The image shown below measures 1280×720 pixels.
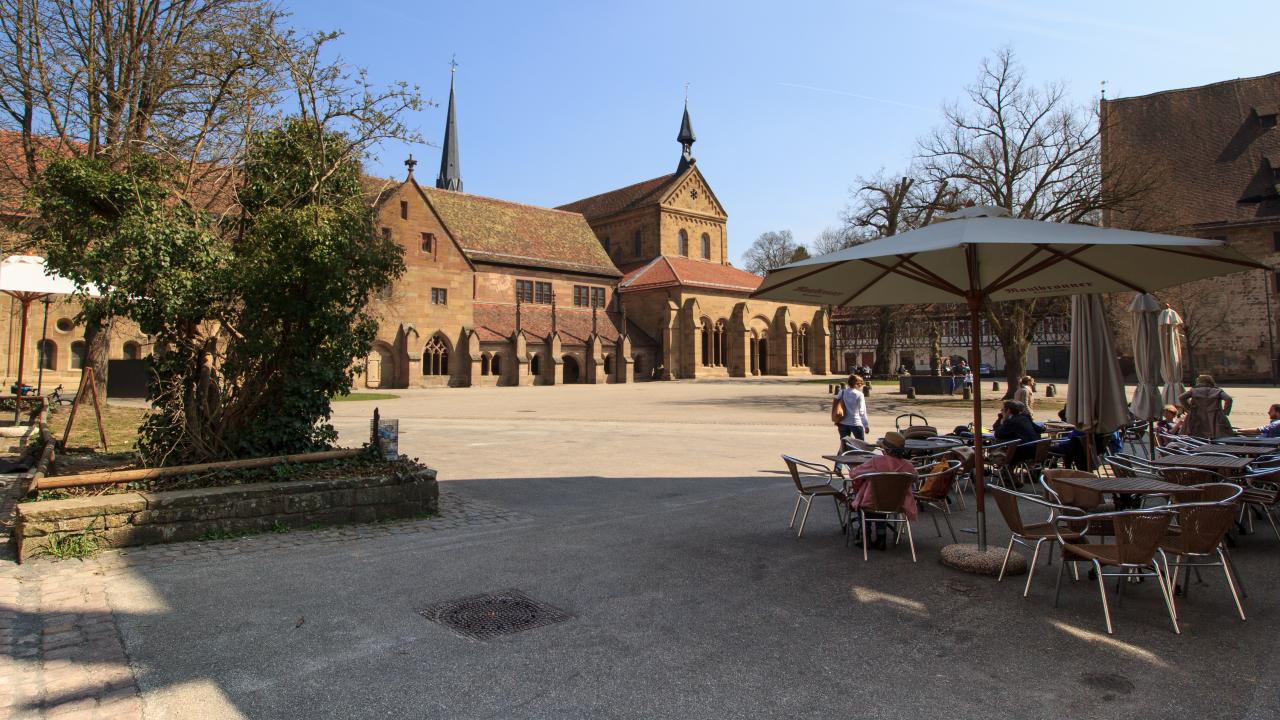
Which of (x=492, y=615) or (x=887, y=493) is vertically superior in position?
(x=887, y=493)

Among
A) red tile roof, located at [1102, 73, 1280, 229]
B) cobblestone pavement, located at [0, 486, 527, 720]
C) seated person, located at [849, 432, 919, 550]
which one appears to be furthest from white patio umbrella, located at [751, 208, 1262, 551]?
red tile roof, located at [1102, 73, 1280, 229]

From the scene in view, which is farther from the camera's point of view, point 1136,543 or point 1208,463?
point 1208,463

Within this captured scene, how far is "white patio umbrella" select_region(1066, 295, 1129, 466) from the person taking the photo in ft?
27.5

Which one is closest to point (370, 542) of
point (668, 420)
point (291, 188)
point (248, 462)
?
point (248, 462)

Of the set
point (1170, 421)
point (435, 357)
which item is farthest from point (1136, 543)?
point (435, 357)

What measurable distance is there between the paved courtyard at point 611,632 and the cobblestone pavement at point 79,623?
0.02 m

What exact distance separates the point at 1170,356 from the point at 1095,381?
426 centimetres

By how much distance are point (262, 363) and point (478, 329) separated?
127 feet

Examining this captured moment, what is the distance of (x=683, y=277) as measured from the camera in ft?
183

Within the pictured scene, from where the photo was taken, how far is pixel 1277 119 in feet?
160

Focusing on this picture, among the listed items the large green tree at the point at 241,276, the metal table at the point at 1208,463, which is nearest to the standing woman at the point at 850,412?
the metal table at the point at 1208,463

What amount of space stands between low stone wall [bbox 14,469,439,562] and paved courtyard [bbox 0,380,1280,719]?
288mm

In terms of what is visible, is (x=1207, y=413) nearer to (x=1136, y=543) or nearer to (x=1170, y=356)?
(x=1170, y=356)

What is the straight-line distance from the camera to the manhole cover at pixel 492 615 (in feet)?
14.8
